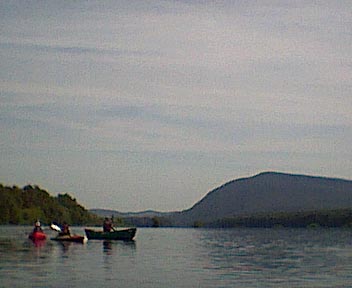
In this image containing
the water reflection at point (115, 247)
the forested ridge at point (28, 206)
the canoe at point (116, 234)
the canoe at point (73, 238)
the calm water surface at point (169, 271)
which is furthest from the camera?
the forested ridge at point (28, 206)

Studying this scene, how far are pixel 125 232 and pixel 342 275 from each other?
164 ft

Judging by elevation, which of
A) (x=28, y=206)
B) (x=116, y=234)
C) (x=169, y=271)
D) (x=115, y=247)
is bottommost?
(x=169, y=271)

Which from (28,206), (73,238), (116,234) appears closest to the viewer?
(73,238)

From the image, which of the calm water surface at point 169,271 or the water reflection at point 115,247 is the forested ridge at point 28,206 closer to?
the water reflection at point 115,247

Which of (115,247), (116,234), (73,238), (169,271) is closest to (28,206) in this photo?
(116,234)

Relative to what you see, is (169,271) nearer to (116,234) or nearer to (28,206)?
(116,234)

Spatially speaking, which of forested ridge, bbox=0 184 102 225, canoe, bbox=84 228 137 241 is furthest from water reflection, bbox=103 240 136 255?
forested ridge, bbox=0 184 102 225

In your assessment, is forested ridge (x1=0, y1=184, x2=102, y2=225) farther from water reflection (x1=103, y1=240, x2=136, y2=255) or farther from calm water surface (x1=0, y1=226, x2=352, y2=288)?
calm water surface (x1=0, y1=226, x2=352, y2=288)

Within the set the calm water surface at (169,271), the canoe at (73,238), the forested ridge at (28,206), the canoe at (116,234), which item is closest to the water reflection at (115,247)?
the canoe at (116,234)

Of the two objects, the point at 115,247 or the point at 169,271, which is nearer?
the point at 169,271

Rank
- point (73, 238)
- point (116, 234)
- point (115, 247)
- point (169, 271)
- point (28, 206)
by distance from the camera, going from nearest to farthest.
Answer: point (169, 271) → point (115, 247) → point (73, 238) → point (116, 234) → point (28, 206)

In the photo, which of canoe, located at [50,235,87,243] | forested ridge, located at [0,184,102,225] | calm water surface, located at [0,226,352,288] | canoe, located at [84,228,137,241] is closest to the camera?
calm water surface, located at [0,226,352,288]

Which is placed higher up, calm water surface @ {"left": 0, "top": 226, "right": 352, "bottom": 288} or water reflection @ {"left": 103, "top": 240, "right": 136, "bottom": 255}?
water reflection @ {"left": 103, "top": 240, "right": 136, "bottom": 255}

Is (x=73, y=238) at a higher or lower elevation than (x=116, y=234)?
lower
